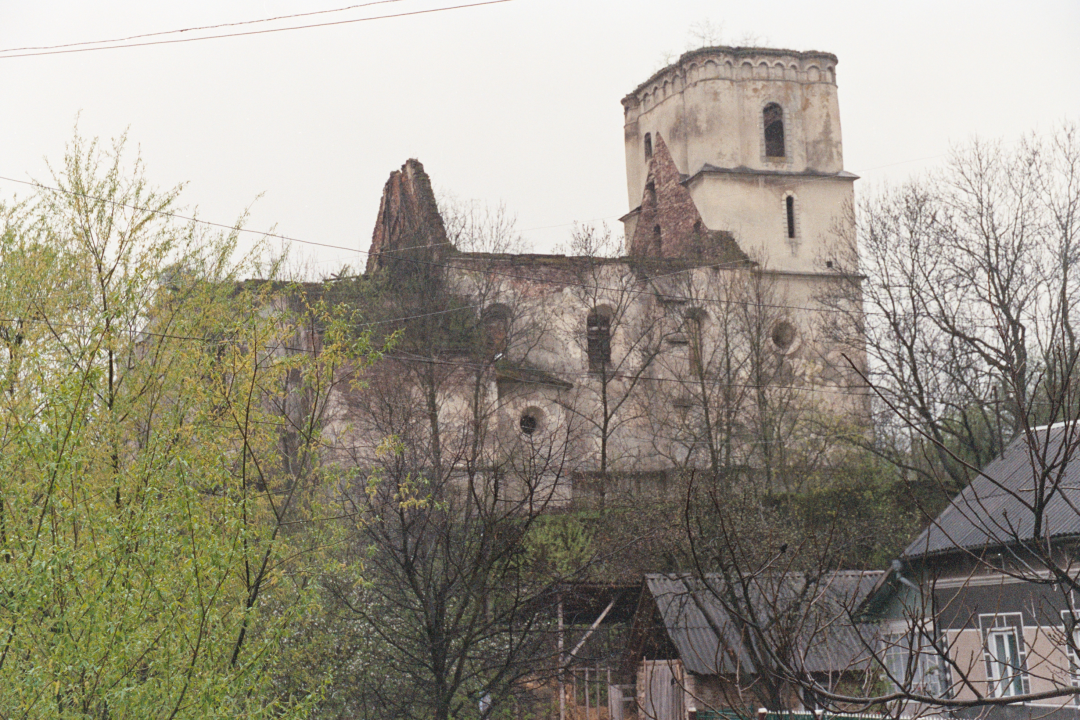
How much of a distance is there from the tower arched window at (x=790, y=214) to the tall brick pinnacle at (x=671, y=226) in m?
2.68

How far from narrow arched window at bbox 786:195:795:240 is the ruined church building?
0.05m

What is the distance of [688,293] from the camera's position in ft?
113

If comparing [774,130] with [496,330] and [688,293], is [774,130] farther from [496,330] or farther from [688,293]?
[496,330]

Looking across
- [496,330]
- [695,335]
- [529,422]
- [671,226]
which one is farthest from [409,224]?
[695,335]

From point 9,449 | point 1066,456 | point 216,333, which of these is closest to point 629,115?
point 216,333

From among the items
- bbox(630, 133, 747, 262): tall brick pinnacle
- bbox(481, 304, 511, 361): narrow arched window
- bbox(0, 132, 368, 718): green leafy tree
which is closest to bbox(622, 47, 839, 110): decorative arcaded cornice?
bbox(630, 133, 747, 262): tall brick pinnacle

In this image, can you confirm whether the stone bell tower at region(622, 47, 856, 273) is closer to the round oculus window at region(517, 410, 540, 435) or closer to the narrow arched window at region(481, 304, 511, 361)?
the narrow arched window at region(481, 304, 511, 361)

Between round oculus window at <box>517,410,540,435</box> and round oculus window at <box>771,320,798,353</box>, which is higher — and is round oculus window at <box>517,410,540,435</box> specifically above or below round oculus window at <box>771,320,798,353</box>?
below

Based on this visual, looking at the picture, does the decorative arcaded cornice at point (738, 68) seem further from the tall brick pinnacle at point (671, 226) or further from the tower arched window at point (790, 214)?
the tower arched window at point (790, 214)

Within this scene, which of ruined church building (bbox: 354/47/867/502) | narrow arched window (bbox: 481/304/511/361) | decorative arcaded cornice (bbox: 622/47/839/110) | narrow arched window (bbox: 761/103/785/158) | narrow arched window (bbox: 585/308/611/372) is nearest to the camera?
ruined church building (bbox: 354/47/867/502)


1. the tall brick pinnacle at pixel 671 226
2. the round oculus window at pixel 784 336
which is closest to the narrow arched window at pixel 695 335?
the tall brick pinnacle at pixel 671 226

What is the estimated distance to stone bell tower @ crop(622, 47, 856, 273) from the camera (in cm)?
3772

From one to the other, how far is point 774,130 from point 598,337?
11379 millimetres

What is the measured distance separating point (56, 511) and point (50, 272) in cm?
439
